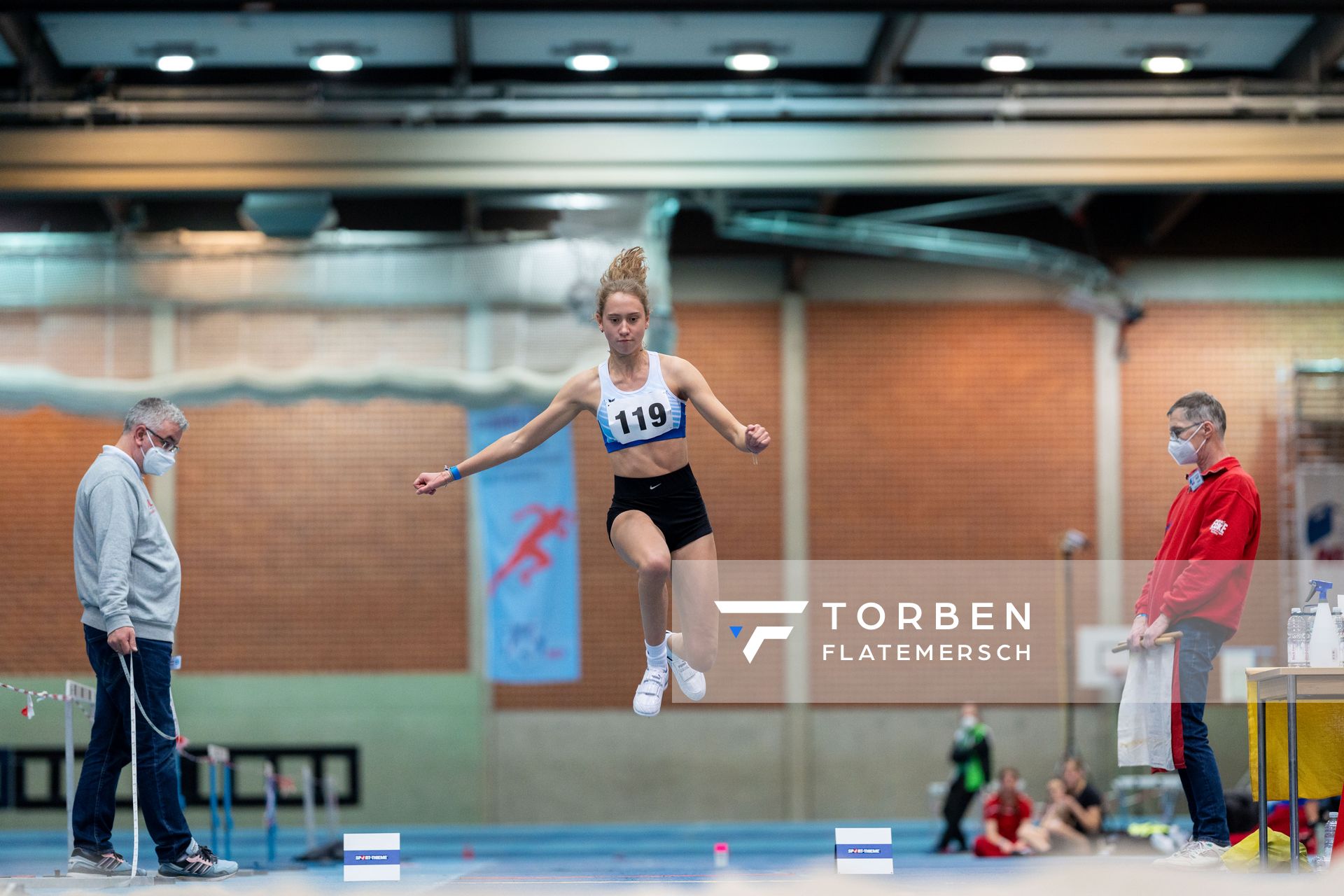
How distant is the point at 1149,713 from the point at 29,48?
1058 cm

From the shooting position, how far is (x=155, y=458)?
5898mm

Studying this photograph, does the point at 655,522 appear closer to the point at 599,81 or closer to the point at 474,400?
the point at 474,400

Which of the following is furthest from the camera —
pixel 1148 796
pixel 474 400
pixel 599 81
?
pixel 1148 796

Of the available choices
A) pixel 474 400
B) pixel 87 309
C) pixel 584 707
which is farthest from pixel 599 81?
pixel 584 707

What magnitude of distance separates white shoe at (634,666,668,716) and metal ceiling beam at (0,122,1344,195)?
6.21 m

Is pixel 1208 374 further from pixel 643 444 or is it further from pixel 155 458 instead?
pixel 155 458

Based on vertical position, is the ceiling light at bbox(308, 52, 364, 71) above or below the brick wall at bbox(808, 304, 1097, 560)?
above

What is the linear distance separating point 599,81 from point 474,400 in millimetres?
3491

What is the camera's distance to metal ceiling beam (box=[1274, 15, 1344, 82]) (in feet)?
37.3

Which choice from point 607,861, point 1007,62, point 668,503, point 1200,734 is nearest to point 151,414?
point 668,503

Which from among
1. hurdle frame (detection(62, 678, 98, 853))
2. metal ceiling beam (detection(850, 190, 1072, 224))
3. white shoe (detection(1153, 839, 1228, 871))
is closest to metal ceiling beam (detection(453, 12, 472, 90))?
metal ceiling beam (detection(850, 190, 1072, 224))

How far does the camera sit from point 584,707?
15.9 meters

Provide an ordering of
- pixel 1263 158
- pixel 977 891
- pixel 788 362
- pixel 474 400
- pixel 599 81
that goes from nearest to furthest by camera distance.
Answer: pixel 977 891 < pixel 1263 158 < pixel 474 400 < pixel 599 81 < pixel 788 362

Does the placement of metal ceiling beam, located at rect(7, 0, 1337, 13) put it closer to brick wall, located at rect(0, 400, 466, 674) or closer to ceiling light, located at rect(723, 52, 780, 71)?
ceiling light, located at rect(723, 52, 780, 71)
